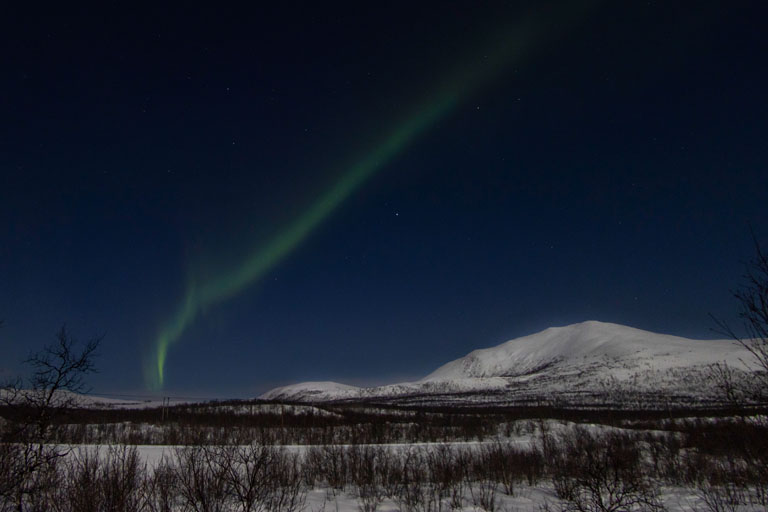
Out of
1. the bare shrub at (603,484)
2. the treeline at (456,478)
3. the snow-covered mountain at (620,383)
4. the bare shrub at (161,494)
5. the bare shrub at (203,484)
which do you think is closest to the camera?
the bare shrub at (203,484)

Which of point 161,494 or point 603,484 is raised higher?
point 161,494

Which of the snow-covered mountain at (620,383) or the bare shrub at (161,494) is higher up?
the bare shrub at (161,494)

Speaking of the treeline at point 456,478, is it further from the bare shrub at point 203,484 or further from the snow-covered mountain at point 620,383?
the snow-covered mountain at point 620,383

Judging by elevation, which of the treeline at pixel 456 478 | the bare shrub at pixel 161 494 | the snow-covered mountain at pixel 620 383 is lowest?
the snow-covered mountain at pixel 620 383

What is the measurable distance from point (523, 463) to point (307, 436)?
2218cm

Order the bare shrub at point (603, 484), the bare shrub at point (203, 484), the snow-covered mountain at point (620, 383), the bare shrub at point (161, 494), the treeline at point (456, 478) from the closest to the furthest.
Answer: the bare shrub at point (203, 484)
the bare shrub at point (161, 494)
the bare shrub at point (603, 484)
the treeline at point (456, 478)
the snow-covered mountain at point (620, 383)

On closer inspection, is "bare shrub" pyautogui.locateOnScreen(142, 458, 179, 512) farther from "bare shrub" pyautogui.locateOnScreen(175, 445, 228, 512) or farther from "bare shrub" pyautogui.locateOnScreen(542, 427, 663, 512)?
"bare shrub" pyautogui.locateOnScreen(542, 427, 663, 512)

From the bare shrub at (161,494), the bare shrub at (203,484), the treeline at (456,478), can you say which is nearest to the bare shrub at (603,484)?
the treeline at (456,478)

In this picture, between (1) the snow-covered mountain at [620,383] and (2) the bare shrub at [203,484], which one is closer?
(2) the bare shrub at [203,484]

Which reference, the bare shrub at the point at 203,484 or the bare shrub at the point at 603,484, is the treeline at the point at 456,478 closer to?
the bare shrub at the point at 603,484

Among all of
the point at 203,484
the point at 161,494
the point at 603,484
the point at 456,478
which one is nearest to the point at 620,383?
the point at 456,478

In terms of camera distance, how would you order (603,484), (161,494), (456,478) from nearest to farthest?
(161,494), (603,484), (456,478)

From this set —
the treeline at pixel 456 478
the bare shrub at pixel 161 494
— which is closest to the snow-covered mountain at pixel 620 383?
the treeline at pixel 456 478

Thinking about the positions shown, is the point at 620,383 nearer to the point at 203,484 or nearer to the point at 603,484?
the point at 603,484
